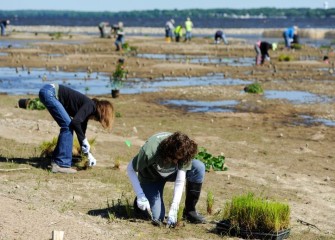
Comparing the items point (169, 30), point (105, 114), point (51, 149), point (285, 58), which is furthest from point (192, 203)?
point (169, 30)

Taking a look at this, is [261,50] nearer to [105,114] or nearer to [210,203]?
[105,114]

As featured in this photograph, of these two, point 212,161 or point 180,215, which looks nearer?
point 180,215

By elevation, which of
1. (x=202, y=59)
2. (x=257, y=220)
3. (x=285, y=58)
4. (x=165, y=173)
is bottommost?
(x=202, y=59)

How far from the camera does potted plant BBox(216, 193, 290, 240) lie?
354 inches

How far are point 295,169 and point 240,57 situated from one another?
91.1 ft

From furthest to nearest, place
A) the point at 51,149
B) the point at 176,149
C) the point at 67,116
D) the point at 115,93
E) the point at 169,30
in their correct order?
the point at 169,30, the point at 115,93, the point at 51,149, the point at 67,116, the point at 176,149

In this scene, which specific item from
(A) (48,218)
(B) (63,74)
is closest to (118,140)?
(A) (48,218)

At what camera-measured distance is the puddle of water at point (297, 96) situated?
23125mm

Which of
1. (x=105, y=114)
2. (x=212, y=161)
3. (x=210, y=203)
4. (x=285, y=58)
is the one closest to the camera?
(x=210, y=203)

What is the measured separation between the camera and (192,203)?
31.4 feet

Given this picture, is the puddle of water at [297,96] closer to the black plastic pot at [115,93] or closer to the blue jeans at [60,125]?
the black plastic pot at [115,93]

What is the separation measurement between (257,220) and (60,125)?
155 inches

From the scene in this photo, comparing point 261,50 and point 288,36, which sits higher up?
point 261,50

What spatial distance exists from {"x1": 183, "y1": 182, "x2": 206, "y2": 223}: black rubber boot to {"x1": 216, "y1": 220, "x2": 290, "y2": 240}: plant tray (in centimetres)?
36
